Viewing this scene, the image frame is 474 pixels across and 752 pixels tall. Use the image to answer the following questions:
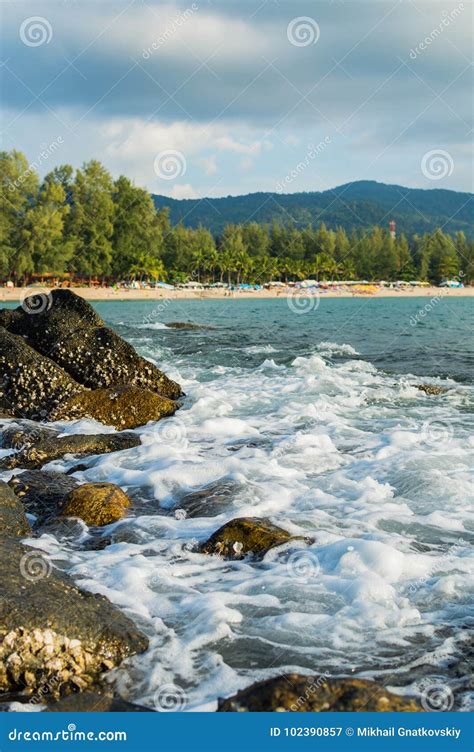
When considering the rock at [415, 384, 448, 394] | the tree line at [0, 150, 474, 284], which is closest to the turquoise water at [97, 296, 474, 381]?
the rock at [415, 384, 448, 394]

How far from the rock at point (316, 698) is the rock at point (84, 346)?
10.2 meters

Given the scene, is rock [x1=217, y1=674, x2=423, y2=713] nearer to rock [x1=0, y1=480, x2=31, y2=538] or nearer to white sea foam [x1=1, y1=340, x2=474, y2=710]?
white sea foam [x1=1, y1=340, x2=474, y2=710]

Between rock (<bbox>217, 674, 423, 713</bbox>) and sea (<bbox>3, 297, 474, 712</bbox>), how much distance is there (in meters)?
0.36

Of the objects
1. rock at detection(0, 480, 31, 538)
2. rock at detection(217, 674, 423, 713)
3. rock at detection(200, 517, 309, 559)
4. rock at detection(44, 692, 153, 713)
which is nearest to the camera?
rock at detection(217, 674, 423, 713)

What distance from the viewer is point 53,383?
508 inches

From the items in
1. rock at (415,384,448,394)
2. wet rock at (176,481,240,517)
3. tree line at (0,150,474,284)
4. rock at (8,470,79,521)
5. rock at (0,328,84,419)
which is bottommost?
Result: rock at (415,384,448,394)

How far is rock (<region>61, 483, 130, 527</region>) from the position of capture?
7.56m

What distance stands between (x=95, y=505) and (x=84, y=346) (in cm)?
694

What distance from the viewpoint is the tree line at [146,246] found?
92438 mm

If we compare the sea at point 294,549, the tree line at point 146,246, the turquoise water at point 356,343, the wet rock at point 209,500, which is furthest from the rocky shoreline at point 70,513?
the tree line at point 146,246

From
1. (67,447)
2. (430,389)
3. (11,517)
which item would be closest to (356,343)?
(430,389)

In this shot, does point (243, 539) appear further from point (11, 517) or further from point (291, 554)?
point (11, 517)

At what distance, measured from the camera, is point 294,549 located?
6668 millimetres

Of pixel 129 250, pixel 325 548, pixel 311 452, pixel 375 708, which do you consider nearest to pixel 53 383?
pixel 311 452
